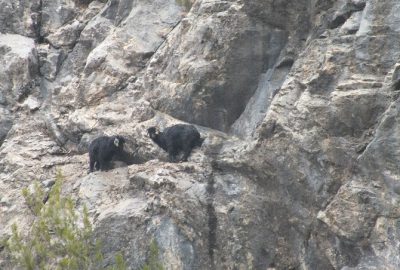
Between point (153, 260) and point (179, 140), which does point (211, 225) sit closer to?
point (153, 260)

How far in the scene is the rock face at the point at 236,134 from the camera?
10680 millimetres

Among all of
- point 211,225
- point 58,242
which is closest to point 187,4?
point 211,225

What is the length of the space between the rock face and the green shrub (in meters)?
0.30

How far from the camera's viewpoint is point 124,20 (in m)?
17.6

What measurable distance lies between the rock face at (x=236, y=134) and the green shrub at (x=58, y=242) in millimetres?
296

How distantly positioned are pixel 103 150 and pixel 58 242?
2353 mm

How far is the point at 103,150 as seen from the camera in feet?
44.8

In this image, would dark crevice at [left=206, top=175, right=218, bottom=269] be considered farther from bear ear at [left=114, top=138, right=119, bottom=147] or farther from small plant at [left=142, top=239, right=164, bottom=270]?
bear ear at [left=114, top=138, right=119, bottom=147]

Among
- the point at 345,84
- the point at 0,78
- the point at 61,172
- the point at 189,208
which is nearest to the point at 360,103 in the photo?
the point at 345,84

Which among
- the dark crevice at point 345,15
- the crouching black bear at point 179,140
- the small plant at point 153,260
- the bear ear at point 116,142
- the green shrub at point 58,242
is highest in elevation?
the dark crevice at point 345,15

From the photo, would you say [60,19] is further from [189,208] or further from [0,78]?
[189,208]

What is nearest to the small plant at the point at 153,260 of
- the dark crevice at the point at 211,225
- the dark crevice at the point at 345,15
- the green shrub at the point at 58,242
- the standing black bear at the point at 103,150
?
the green shrub at the point at 58,242

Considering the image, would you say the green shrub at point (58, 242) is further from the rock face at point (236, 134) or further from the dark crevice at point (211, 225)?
the dark crevice at point (211, 225)

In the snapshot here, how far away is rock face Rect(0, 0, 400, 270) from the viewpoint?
10.7 metres
